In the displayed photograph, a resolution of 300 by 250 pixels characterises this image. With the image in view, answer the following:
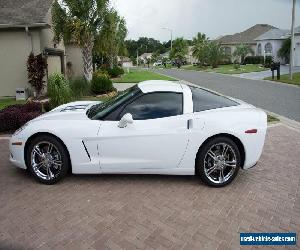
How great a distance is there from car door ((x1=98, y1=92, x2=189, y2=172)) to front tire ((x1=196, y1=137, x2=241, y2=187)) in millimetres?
317

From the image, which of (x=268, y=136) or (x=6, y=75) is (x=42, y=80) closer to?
(x=6, y=75)

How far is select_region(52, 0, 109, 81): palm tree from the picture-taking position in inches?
672

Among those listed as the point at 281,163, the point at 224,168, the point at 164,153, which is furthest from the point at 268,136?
the point at 164,153

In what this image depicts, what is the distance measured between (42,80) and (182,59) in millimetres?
70040

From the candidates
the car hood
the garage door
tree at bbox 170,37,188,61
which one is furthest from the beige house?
tree at bbox 170,37,188,61

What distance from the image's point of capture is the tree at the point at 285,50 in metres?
46.8

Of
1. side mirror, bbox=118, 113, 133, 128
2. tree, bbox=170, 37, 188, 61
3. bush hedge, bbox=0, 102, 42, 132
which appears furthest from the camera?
tree, bbox=170, 37, 188, 61

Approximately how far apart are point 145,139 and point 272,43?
52.4 m

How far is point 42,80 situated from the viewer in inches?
600

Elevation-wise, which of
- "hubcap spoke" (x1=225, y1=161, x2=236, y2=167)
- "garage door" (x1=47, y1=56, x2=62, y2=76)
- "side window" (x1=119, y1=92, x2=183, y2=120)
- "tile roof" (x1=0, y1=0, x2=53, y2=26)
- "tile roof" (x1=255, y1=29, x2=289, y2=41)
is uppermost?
"tile roof" (x1=255, y1=29, x2=289, y2=41)

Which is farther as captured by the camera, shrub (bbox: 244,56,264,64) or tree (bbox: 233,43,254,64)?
tree (bbox: 233,43,254,64)

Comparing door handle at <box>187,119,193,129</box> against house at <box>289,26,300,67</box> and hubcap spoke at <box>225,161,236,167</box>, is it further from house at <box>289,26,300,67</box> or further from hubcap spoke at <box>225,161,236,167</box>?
house at <box>289,26,300,67</box>

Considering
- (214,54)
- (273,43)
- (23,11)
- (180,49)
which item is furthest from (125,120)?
(180,49)

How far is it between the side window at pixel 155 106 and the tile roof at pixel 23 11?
38.9 ft
